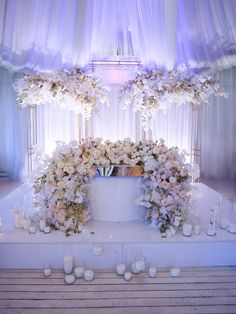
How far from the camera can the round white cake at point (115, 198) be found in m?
3.08

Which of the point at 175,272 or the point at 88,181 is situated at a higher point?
the point at 88,181

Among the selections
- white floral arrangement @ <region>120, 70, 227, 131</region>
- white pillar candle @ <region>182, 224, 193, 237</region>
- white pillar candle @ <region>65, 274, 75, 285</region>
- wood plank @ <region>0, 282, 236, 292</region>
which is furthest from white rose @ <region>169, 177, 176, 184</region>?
white floral arrangement @ <region>120, 70, 227, 131</region>

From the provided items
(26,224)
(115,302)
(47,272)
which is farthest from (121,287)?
(26,224)

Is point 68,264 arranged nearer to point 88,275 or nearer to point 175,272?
point 88,275

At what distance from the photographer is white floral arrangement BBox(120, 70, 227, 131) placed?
453 centimetres

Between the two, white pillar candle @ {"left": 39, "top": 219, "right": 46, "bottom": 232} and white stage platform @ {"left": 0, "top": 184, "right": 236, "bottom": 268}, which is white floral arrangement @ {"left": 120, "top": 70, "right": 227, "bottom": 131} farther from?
white pillar candle @ {"left": 39, "top": 219, "right": 46, "bottom": 232}

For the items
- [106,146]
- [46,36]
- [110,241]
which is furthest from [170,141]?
[110,241]

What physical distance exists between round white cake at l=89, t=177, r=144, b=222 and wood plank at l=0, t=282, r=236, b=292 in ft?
2.87

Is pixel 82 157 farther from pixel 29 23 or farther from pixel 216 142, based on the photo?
pixel 216 142

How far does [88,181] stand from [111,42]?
299 cm

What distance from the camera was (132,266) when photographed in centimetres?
249

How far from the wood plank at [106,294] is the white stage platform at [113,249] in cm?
36

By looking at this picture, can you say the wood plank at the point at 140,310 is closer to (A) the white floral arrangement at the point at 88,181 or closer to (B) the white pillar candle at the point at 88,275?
(B) the white pillar candle at the point at 88,275

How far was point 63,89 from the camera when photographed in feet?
14.1
